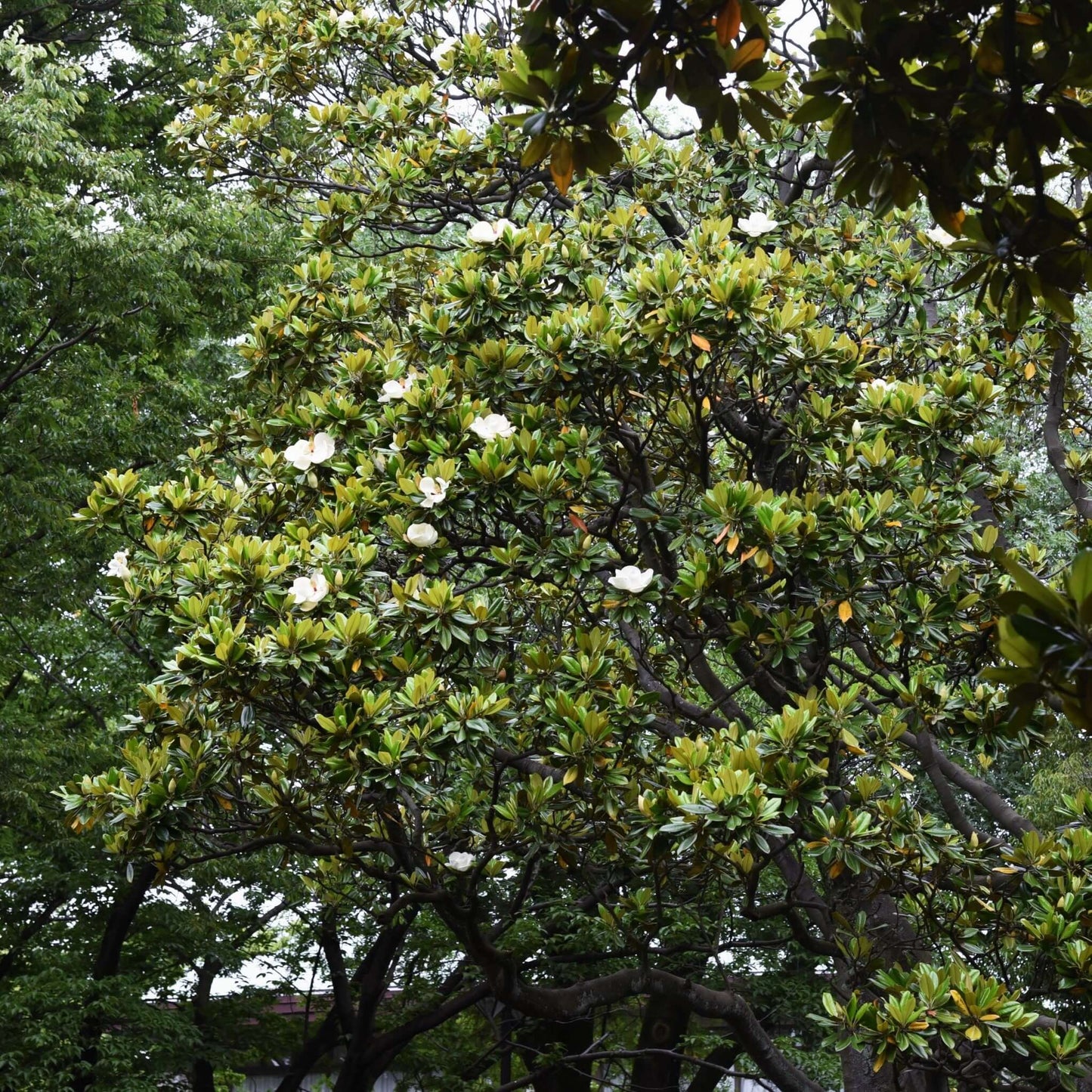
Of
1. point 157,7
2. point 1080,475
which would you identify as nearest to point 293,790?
point 1080,475

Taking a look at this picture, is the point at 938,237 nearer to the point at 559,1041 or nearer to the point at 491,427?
the point at 491,427

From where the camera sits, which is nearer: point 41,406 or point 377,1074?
point 41,406

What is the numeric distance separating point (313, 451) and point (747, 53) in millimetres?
2561

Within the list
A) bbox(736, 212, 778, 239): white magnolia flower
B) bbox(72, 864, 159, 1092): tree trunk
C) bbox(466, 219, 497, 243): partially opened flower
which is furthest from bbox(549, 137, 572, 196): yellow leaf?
bbox(72, 864, 159, 1092): tree trunk

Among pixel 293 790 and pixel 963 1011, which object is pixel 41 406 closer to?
pixel 293 790

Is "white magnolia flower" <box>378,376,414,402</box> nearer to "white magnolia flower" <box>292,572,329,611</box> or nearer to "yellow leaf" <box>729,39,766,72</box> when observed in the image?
"white magnolia flower" <box>292,572,329,611</box>

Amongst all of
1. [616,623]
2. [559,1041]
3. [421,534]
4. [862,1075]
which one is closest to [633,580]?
[421,534]

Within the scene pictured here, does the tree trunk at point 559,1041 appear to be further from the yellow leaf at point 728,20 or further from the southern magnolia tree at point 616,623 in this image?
the yellow leaf at point 728,20

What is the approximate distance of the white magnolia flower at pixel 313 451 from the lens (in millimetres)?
4430

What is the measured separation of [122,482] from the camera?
15.6 ft

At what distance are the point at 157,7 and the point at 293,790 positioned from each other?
33.0 feet

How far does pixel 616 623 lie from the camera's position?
5449 millimetres

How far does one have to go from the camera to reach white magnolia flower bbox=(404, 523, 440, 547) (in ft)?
13.1

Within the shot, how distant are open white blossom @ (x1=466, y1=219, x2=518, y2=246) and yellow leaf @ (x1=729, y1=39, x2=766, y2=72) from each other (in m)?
2.54
